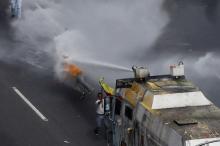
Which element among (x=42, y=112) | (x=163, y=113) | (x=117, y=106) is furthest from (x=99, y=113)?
(x=163, y=113)

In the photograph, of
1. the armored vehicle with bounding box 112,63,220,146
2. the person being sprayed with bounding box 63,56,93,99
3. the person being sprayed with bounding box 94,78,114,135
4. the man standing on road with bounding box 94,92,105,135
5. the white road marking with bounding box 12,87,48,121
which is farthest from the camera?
the person being sprayed with bounding box 63,56,93,99

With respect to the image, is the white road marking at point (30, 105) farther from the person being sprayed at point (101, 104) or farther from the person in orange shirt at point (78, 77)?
the person being sprayed at point (101, 104)

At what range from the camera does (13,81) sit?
21547mm

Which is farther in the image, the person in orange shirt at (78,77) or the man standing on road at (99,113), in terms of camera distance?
the person in orange shirt at (78,77)

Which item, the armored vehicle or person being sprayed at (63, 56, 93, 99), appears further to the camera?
person being sprayed at (63, 56, 93, 99)

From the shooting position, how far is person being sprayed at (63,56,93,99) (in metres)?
19.7

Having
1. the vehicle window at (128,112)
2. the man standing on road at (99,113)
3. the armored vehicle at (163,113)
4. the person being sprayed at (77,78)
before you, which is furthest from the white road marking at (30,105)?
the vehicle window at (128,112)

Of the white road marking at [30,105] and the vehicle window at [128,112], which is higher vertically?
the white road marking at [30,105]

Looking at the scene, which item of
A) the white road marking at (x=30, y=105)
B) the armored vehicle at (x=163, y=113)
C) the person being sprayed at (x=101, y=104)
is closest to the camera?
the armored vehicle at (x=163, y=113)

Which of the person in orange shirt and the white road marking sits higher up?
the person in orange shirt

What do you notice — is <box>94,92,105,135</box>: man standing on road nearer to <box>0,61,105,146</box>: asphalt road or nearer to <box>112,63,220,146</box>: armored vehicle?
<box>0,61,105,146</box>: asphalt road

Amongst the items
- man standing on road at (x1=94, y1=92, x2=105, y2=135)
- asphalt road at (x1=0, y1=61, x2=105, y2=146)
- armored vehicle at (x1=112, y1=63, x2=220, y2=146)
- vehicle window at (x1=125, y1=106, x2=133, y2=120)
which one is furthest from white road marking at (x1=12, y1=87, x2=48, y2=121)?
vehicle window at (x1=125, y1=106, x2=133, y2=120)

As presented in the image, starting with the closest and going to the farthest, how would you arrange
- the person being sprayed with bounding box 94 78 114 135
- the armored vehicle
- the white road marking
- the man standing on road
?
the armored vehicle → the person being sprayed with bounding box 94 78 114 135 → the man standing on road → the white road marking

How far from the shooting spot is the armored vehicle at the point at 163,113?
10.2 meters
